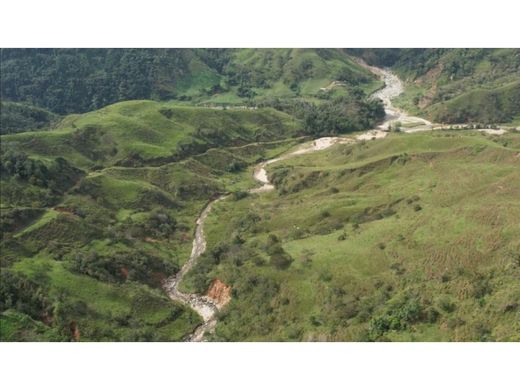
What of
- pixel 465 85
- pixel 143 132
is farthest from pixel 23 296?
pixel 465 85

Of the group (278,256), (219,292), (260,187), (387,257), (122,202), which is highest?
(387,257)

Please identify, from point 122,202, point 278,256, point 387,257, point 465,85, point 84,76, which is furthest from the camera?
point 84,76

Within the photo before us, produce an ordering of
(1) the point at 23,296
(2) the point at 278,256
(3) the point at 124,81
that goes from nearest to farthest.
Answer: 1. (1) the point at 23,296
2. (2) the point at 278,256
3. (3) the point at 124,81

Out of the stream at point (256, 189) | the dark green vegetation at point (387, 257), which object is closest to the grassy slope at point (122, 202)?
the stream at point (256, 189)

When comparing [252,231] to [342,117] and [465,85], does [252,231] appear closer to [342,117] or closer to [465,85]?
[342,117]

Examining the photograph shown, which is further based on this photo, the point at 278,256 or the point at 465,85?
the point at 465,85

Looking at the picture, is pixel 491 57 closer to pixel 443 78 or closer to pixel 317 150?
pixel 443 78

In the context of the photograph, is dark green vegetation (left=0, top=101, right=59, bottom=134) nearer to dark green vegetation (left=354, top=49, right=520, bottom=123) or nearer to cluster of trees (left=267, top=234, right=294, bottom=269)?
cluster of trees (left=267, top=234, right=294, bottom=269)
